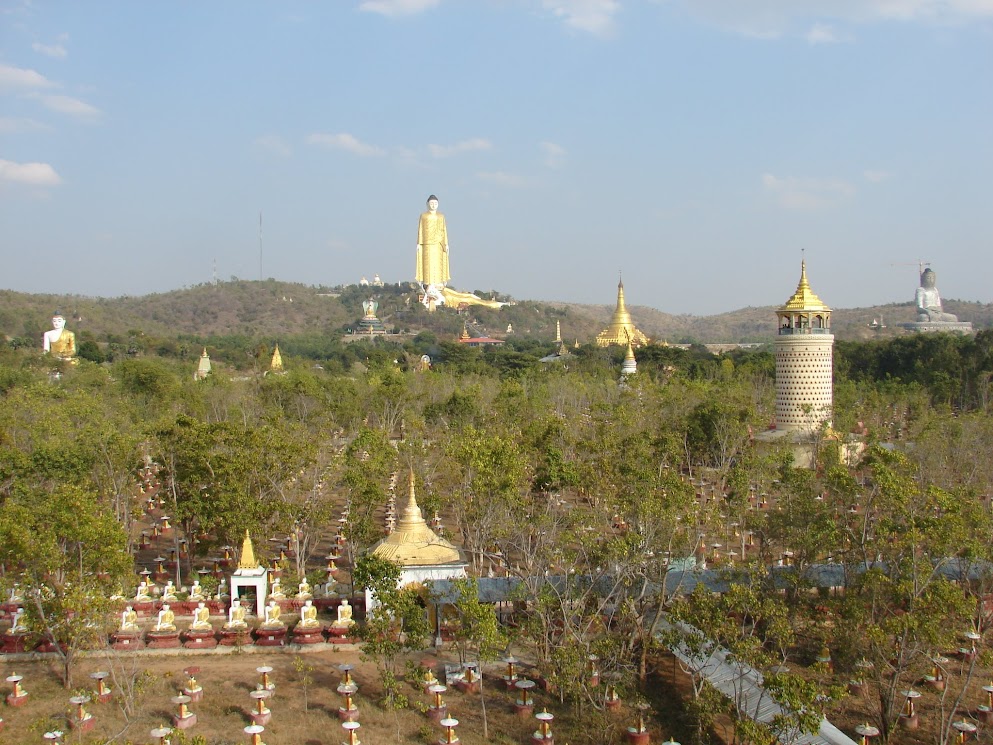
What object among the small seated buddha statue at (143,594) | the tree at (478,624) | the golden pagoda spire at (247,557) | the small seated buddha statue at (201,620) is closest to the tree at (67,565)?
the small seated buddha statue at (201,620)

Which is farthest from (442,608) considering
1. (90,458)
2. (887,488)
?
(90,458)

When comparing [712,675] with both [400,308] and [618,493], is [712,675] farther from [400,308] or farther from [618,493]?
[400,308]

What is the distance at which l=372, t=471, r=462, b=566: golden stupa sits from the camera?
23.6 metres

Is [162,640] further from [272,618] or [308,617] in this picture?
[308,617]

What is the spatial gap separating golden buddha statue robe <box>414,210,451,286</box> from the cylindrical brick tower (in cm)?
9569

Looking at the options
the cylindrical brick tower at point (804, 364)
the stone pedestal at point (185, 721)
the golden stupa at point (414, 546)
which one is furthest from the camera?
the cylindrical brick tower at point (804, 364)

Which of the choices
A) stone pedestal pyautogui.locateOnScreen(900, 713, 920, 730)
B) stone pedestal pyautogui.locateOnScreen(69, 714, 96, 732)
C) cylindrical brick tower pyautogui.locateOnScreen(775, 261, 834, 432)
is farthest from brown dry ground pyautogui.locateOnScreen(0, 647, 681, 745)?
cylindrical brick tower pyautogui.locateOnScreen(775, 261, 834, 432)

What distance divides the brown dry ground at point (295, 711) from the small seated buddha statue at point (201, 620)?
4.22 ft

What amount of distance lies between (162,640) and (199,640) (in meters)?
0.84

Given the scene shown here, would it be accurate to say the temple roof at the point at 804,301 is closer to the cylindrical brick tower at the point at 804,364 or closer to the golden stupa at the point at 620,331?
the cylindrical brick tower at the point at 804,364

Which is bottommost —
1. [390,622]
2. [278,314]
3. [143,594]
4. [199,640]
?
[199,640]

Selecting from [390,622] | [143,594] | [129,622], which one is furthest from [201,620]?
[390,622]

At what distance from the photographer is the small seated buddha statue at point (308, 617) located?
22.5m

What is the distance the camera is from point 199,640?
73.0 feet
